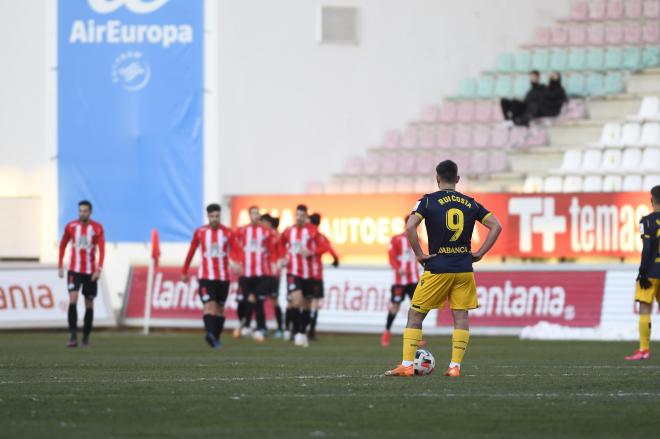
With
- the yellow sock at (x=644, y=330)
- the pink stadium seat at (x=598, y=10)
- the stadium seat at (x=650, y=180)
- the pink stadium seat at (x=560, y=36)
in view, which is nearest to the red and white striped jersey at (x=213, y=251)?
the yellow sock at (x=644, y=330)

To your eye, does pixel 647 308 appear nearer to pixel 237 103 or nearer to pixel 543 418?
pixel 543 418

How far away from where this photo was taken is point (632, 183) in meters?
25.2

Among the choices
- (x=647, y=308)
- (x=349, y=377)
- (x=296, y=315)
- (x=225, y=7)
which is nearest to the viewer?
(x=349, y=377)

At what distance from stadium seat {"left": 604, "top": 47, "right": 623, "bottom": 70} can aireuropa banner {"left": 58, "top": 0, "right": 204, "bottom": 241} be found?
Result: 8375mm

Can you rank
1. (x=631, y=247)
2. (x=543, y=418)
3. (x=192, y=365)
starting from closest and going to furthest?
(x=543, y=418) < (x=192, y=365) < (x=631, y=247)

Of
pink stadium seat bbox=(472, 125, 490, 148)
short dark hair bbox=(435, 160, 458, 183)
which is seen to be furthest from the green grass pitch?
pink stadium seat bbox=(472, 125, 490, 148)

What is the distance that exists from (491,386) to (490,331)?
12.3m

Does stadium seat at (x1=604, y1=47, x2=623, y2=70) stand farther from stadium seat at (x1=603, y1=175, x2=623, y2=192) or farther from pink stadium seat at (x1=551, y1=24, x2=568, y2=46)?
stadium seat at (x1=603, y1=175, x2=623, y2=192)

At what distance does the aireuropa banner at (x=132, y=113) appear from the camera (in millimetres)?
27969

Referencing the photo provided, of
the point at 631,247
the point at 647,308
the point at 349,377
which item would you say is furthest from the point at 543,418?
the point at 631,247

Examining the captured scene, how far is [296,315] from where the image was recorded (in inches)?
786

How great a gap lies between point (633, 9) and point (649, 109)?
3298 mm

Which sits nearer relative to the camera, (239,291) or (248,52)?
(239,291)

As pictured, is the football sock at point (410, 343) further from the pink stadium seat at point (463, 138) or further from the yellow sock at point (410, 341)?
the pink stadium seat at point (463, 138)
